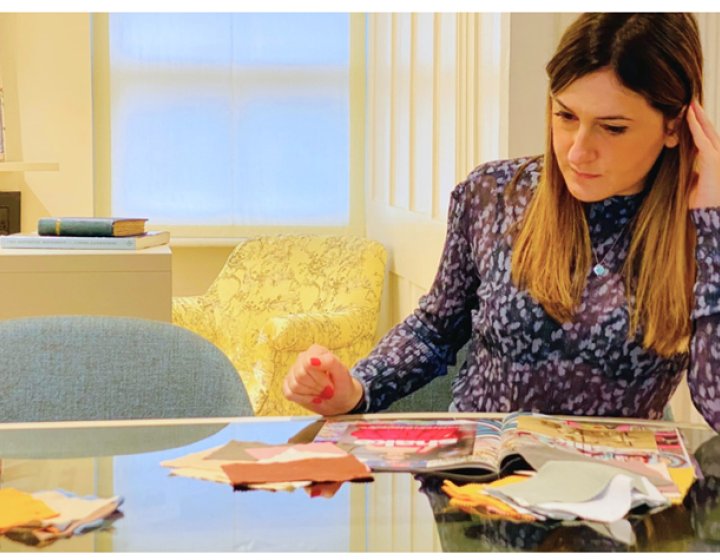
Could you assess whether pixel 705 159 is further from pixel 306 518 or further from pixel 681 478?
pixel 306 518

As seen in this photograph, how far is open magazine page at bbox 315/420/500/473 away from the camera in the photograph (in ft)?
3.90

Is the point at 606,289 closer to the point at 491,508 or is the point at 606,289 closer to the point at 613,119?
the point at 613,119

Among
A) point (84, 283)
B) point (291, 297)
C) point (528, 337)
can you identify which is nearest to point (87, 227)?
point (84, 283)

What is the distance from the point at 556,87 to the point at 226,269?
114 inches

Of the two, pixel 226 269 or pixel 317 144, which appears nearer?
pixel 226 269

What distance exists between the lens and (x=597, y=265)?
163cm

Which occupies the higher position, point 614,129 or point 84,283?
point 614,129

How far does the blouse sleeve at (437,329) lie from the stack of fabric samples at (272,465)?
15.8 inches

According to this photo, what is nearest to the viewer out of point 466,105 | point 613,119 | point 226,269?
point 613,119

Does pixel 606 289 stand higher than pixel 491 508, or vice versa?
pixel 606 289

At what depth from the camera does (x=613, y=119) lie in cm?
152

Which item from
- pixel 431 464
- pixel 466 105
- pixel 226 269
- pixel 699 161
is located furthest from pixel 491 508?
pixel 226 269

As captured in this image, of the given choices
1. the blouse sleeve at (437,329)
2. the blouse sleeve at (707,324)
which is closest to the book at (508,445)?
the blouse sleeve at (707,324)

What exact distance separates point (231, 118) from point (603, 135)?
3489 mm
